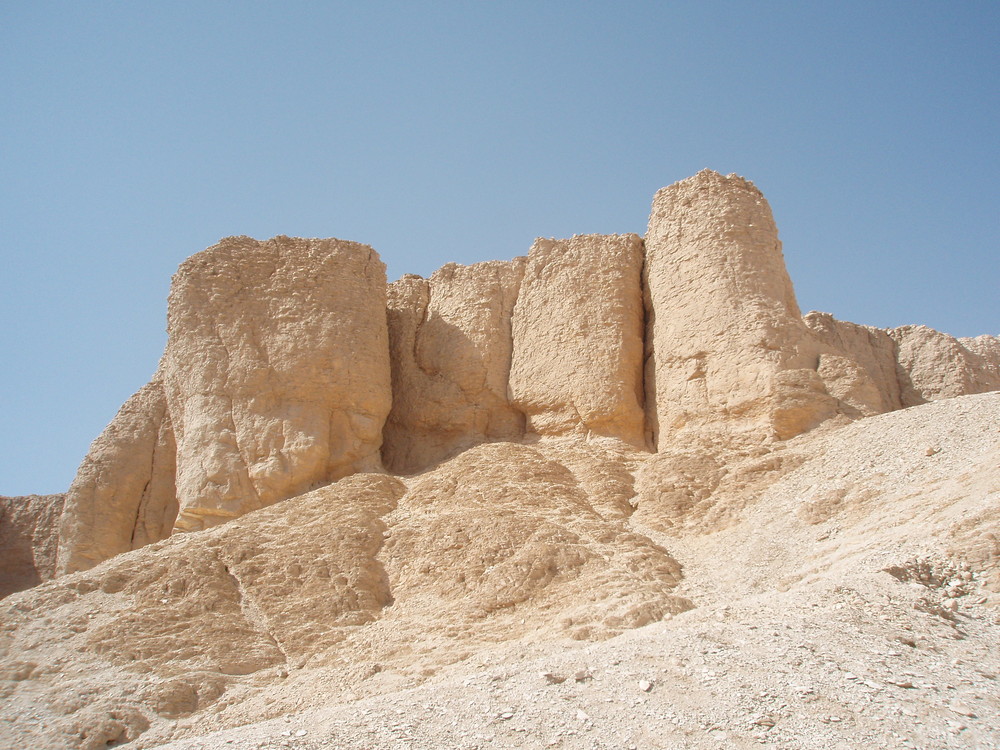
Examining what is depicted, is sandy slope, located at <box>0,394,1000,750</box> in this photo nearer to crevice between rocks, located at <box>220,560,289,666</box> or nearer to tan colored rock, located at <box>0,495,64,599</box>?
crevice between rocks, located at <box>220,560,289,666</box>

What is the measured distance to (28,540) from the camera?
843 inches

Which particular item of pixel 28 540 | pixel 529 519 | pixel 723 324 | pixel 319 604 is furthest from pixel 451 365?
pixel 28 540

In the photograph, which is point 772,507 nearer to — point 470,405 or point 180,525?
point 470,405

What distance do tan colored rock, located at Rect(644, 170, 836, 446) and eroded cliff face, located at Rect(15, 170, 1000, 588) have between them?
0.04m

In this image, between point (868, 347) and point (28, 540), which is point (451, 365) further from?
point (28, 540)

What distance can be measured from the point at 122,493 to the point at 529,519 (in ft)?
31.4

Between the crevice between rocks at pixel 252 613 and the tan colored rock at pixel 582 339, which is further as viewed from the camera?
the tan colored rock at pixel 582 339

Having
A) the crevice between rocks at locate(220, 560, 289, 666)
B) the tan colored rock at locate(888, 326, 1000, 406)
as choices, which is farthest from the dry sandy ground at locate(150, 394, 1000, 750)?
the tan colored rock at locate(888, 326, 1000, 406)

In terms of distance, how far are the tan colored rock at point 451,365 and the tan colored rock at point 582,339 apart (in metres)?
0.39

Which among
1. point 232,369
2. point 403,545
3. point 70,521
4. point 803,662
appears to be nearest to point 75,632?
point 403,545

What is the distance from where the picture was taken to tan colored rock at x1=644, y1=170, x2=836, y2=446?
1392 centimetres

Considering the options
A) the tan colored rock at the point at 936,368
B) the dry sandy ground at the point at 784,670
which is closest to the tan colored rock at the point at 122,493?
the dry sandy ground at the point at 784,670

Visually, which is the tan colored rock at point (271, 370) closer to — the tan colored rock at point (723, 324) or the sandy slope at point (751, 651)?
the sandy slope at point (751, 651)

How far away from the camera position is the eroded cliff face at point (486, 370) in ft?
46.9
